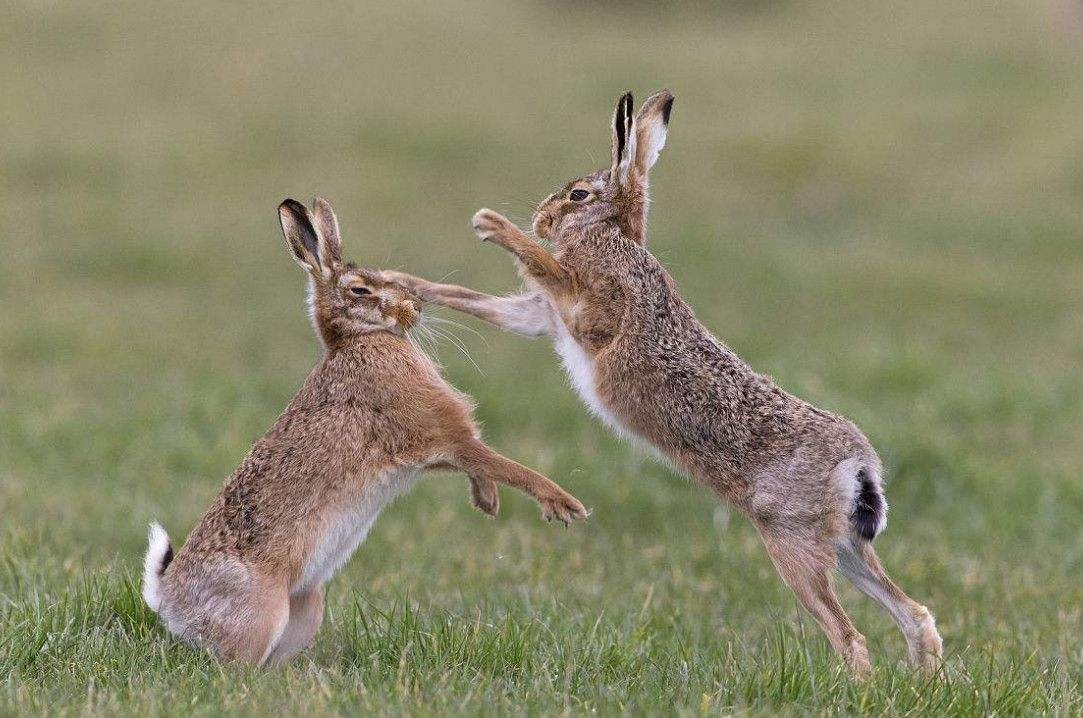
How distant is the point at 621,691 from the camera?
429 cm

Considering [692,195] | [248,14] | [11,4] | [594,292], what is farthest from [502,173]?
[594,292]

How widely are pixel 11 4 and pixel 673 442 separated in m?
20.7

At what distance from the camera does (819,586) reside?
15.5 feet

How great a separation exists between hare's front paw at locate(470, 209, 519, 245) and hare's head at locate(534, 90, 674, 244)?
35 cm

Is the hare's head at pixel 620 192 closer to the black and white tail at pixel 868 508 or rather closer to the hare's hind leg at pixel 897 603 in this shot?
the black and white tail at pixel 868 508

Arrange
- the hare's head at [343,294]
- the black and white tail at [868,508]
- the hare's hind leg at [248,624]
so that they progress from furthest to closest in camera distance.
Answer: the hare's head at [343,294]
the black and white tail at [868,508]
the hare's hind leg at [248,624]

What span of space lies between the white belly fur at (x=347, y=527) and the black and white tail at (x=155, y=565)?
0.47 meters

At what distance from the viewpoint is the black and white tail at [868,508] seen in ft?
15.7

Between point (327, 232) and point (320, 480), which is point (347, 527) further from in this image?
point (327, 232)

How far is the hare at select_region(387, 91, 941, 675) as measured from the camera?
4781mm

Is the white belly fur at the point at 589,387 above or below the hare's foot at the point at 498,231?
below

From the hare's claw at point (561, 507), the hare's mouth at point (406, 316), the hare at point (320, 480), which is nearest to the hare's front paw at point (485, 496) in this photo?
the hare at point (320, 480)

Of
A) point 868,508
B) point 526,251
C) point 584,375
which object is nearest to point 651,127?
point 526,251

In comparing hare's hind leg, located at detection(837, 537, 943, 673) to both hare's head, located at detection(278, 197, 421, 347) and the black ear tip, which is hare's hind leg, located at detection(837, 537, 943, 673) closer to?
hare's head, located at detection(278, 197, 421, 347)
